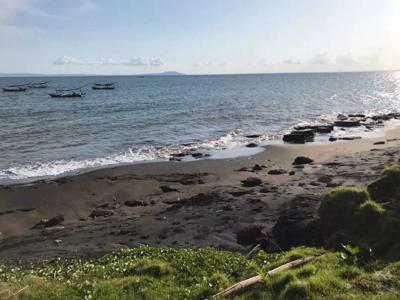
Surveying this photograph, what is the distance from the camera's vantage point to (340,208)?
1086 centimetres

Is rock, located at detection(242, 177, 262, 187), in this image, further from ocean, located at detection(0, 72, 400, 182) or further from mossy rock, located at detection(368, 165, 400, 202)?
ocean, located at detection(0, 72, 400, 182)

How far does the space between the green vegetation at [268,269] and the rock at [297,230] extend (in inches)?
14.5

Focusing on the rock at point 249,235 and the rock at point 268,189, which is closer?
the rock at point 249,235

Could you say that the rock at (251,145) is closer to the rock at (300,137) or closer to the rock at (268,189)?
the rock at (300,137)

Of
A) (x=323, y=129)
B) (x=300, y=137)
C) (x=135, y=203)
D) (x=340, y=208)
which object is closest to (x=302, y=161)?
(x=300, y=137)

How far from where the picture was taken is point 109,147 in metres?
33.7

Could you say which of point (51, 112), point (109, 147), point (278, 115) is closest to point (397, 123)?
point (278, 115)

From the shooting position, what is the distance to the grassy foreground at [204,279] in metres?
7.17

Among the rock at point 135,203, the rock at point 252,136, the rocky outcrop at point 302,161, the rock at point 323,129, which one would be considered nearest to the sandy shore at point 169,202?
the rock at point 135,203

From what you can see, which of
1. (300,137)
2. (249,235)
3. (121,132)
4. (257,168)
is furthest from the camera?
(121,132)

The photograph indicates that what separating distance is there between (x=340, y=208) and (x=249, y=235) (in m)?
3.50

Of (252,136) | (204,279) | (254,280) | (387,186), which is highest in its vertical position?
(387,186)

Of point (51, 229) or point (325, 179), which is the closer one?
point (51, 229)

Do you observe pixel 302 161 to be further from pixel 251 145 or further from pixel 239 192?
pixel 239 192
